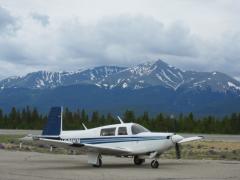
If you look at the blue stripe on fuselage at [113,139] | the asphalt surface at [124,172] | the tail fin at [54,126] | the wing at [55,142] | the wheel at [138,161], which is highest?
the tail fin at [54,126]

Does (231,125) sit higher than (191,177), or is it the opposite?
(231,125)

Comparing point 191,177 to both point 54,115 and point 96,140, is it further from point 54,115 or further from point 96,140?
point 54,115

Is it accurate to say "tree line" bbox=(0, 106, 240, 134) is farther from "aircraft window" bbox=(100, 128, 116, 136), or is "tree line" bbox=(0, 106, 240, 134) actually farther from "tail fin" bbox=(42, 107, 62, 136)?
"aircraft window" bbox=(100, 128, 116, 136)

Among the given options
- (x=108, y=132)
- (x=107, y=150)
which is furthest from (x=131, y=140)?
(x=108, y=132)

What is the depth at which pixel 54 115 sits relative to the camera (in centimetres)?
2809

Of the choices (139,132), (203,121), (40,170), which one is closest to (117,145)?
(139,132)

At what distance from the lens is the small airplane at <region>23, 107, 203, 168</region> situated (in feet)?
79.0

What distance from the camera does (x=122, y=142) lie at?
25047mm

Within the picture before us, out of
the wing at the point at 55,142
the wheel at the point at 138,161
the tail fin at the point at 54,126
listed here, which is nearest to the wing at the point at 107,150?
the wing at the point at 55,142

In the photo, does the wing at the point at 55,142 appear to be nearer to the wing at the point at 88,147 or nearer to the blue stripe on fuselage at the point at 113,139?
the wing at the point at 88,147

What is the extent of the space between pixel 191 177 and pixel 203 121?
74.4 metres

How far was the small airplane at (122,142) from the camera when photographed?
24.1m

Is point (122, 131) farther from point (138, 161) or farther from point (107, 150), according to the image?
point (138, 161)

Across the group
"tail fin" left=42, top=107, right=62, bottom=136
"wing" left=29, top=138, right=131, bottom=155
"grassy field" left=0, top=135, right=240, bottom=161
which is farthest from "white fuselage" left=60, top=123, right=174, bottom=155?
"grassy field" left=0, top=135, right=240, bottom=161
